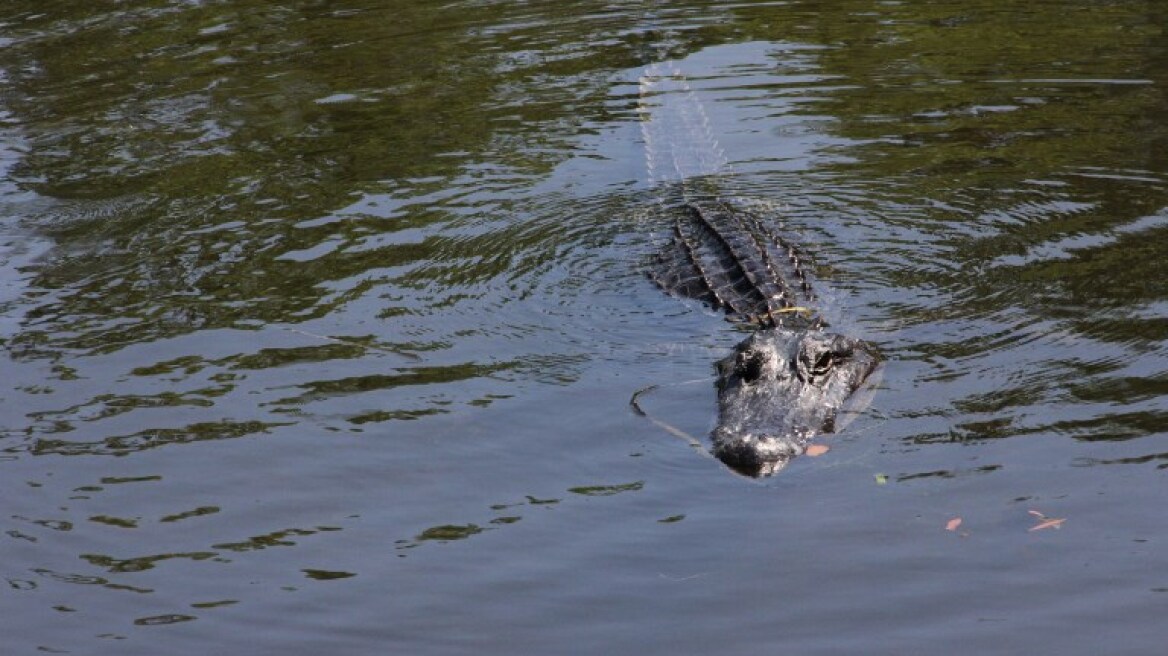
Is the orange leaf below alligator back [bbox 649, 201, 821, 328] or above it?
below

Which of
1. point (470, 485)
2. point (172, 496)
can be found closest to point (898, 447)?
point (470, 485)

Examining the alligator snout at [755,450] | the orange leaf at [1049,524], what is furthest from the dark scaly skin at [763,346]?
the orange leaf at [1049,524]

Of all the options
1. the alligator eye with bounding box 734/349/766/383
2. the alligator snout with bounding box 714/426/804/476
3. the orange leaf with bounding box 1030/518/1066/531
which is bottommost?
the orange leaf with bounding box 1030/518/1066/531

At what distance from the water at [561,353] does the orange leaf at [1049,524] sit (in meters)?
0.05

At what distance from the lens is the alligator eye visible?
21.6 feet

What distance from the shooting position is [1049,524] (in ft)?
17.2

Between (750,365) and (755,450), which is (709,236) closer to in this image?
(750,365)

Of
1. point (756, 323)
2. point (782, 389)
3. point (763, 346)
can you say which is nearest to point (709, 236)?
point (756, 323)

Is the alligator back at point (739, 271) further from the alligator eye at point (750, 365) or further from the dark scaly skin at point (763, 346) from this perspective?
the alligator eye at point (750, 365)

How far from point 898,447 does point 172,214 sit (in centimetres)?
536

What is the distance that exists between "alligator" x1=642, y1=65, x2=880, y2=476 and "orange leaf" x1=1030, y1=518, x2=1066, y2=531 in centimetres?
111

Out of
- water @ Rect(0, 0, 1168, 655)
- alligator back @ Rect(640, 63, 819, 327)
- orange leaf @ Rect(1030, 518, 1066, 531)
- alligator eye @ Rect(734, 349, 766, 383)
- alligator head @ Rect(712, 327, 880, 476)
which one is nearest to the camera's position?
water @ Rect(0, 0, 1168, 655)

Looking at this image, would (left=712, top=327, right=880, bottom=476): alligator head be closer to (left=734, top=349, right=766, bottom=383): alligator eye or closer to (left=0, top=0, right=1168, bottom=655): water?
(left=734, top=349, right=766, bottom=383): alligator eye

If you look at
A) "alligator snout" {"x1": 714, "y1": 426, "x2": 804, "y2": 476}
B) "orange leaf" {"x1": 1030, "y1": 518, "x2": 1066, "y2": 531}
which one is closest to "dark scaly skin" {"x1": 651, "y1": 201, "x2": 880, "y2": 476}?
"alligator snout" {"x1": 714, "y1": 426, "x2": 804, "y2": 476}
